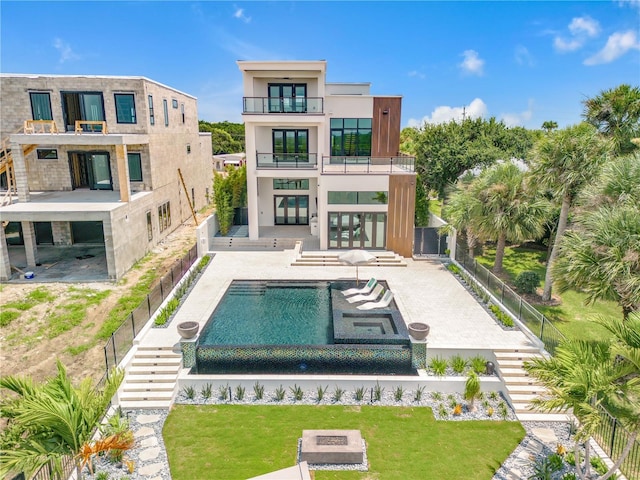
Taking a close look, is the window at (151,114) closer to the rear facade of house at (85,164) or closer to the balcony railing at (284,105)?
the rear facade of house at (85,164)

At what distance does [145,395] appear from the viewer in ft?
41.5

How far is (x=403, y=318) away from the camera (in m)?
16.6

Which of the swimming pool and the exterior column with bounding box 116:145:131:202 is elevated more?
the exterior column with bounding box 116:145:131:202

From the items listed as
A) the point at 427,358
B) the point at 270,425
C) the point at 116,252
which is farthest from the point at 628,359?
the point at 116,252

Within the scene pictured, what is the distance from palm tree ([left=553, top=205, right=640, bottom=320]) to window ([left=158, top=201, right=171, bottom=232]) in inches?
982

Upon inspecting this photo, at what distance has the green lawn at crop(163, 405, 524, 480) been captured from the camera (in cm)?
1004

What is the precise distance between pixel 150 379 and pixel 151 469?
3.63 metres

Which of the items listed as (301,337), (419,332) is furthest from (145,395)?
(419,332)

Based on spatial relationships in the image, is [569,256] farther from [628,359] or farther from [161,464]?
[161,464]

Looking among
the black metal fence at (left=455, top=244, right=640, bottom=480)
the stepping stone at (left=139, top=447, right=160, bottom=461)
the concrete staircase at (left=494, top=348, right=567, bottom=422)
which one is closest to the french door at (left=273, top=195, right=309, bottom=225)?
the black metal fence at (left=455, top=244, right=640, bottom=480)

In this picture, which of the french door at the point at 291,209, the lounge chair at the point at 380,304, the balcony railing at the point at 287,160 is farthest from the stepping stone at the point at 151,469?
the french door at the point at 291,209

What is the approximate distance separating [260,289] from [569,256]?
1297 centimetres

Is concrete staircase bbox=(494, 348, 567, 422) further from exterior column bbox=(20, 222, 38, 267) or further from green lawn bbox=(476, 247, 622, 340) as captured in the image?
exterior column bbox=(20, 222, 38, 267)

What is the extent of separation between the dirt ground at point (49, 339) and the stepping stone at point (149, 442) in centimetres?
415
